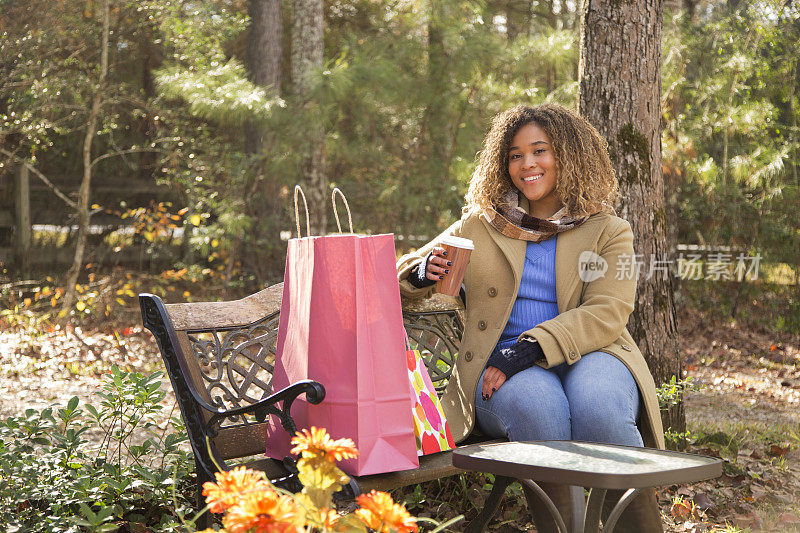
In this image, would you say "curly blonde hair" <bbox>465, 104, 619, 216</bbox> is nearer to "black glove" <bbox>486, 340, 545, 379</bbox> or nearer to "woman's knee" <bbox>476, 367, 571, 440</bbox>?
"black glove" <bbox>486, 340, 545, 379</bbox>

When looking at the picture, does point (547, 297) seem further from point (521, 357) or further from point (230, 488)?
point (230, 488)

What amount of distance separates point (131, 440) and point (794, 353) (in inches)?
268

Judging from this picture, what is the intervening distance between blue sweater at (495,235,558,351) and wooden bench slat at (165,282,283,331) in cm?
93

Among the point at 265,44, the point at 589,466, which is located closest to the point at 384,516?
the point at 589,466

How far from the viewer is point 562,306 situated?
9.50ft

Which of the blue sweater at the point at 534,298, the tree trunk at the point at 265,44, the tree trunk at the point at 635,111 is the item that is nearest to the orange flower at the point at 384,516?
the blue sweater at the point at 534,298

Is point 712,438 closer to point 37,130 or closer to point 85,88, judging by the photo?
point 37,130

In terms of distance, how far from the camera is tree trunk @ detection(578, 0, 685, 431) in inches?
155

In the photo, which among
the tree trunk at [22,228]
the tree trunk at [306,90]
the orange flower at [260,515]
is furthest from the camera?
the tree trunk at [22,228]

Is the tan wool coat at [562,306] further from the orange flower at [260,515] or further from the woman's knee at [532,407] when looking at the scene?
the orange flower at [260,515]

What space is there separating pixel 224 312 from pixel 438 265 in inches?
Answer: 35.1

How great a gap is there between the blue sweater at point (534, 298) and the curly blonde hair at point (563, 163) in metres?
0.23

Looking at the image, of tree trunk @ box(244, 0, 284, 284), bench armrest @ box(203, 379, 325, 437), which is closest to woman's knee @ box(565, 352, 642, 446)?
bench armrest @ box(203, 379, 325, 437)

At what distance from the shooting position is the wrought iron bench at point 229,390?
2.37 m
